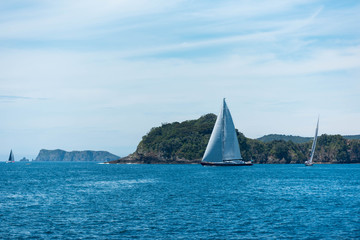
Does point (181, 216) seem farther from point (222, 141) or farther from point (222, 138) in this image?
point (222, 141)

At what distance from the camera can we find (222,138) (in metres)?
166

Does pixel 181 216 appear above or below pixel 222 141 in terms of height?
below

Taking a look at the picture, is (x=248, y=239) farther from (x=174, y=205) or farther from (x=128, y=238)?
(x=174, y=205)

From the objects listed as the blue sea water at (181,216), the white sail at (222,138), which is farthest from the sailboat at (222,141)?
the blue sea water at (181,216)

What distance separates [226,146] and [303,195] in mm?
97476

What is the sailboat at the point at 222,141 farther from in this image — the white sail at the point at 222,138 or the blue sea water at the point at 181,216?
the blue sea water at the point at 181,216

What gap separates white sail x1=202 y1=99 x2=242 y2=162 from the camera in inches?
6486

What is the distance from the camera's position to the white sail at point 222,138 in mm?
164750

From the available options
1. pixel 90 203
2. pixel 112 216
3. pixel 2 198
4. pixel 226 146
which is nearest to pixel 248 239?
pixel 112 216

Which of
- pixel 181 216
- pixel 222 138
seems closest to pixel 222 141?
pixel 222 138

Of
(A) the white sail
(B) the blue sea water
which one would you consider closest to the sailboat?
(A) the white sail

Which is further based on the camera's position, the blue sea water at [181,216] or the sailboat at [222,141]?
the sailboat at [222,141]

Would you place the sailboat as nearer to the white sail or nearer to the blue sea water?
the white sail

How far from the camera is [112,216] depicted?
46.7 meters
